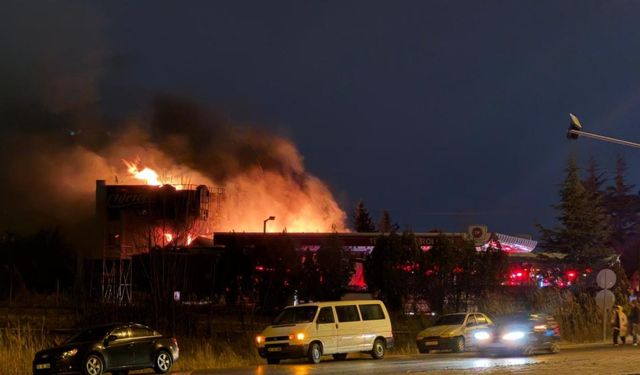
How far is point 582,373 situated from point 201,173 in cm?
8025

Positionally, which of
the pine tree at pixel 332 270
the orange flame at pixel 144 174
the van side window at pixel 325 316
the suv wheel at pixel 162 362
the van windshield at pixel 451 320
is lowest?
the suv wheel at pixel 162 362

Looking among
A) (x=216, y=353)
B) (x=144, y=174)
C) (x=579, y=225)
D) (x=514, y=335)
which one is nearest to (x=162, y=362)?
(x=216, y=353)

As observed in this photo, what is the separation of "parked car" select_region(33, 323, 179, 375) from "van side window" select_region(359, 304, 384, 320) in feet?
20.5

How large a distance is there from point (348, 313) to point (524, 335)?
5.77 metres

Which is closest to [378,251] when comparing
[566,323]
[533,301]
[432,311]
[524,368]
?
[432,311]

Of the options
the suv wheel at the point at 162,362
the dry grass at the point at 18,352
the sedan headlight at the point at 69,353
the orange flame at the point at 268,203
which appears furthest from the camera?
the orange flame at the point at 268,203

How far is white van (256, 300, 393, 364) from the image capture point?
914 inches

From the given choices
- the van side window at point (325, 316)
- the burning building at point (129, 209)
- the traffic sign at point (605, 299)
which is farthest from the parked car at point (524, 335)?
the burning building at point (129, 209)

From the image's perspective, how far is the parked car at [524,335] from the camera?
83.1 ft

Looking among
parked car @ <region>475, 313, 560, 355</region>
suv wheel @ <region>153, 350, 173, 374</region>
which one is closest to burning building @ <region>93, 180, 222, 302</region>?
parked car @ <region>475, 313, 560, 355</region>

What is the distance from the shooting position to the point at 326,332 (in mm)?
23781

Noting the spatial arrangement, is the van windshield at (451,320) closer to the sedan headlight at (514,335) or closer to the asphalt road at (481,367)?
the sedan headlight at (514,335)

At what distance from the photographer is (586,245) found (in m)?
52.2

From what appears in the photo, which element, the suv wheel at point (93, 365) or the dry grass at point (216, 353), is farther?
the dry grass at point (216, 353)
